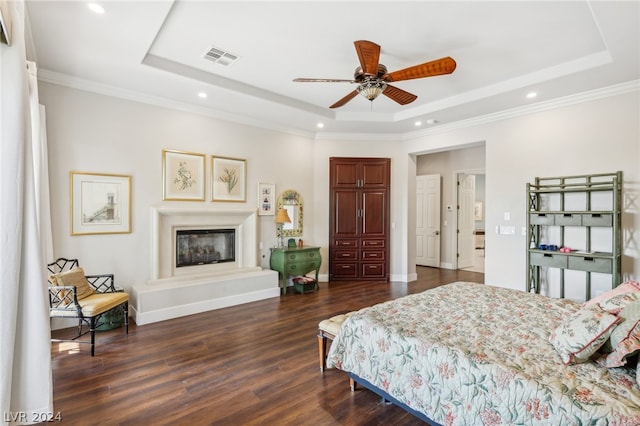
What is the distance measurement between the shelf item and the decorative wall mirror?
142 inches

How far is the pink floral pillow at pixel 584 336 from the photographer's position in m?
1.59

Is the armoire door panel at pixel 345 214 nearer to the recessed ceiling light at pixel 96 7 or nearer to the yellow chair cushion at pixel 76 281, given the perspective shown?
the yellow chair cushion at pixel 76 281

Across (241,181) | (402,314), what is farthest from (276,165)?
(402,314)

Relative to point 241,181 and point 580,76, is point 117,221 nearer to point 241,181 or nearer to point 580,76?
point 241,181

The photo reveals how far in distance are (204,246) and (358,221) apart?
9.46 feet

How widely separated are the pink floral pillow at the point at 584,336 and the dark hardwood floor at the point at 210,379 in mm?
1051

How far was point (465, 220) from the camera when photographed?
7801 millimetres

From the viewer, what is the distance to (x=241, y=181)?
5105mm

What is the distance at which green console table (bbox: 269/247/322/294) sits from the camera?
519 cm

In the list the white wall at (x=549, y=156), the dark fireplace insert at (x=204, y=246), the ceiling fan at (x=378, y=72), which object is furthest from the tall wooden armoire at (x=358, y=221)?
the ceiling fan at (x=378, y=72)

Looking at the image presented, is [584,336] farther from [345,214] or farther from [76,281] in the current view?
[345,214]

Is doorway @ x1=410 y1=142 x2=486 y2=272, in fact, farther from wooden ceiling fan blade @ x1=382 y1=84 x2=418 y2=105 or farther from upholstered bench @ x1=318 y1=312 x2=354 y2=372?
upholstered bench @ x1=318 y1=312 x2=354 y2=372

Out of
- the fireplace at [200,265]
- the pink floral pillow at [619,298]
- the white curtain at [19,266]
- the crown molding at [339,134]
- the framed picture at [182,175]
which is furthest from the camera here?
the framed picture at [182,175]

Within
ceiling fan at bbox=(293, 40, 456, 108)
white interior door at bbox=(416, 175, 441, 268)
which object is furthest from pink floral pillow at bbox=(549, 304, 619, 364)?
white interior door at bbox=(416, 175, 441, 268)
